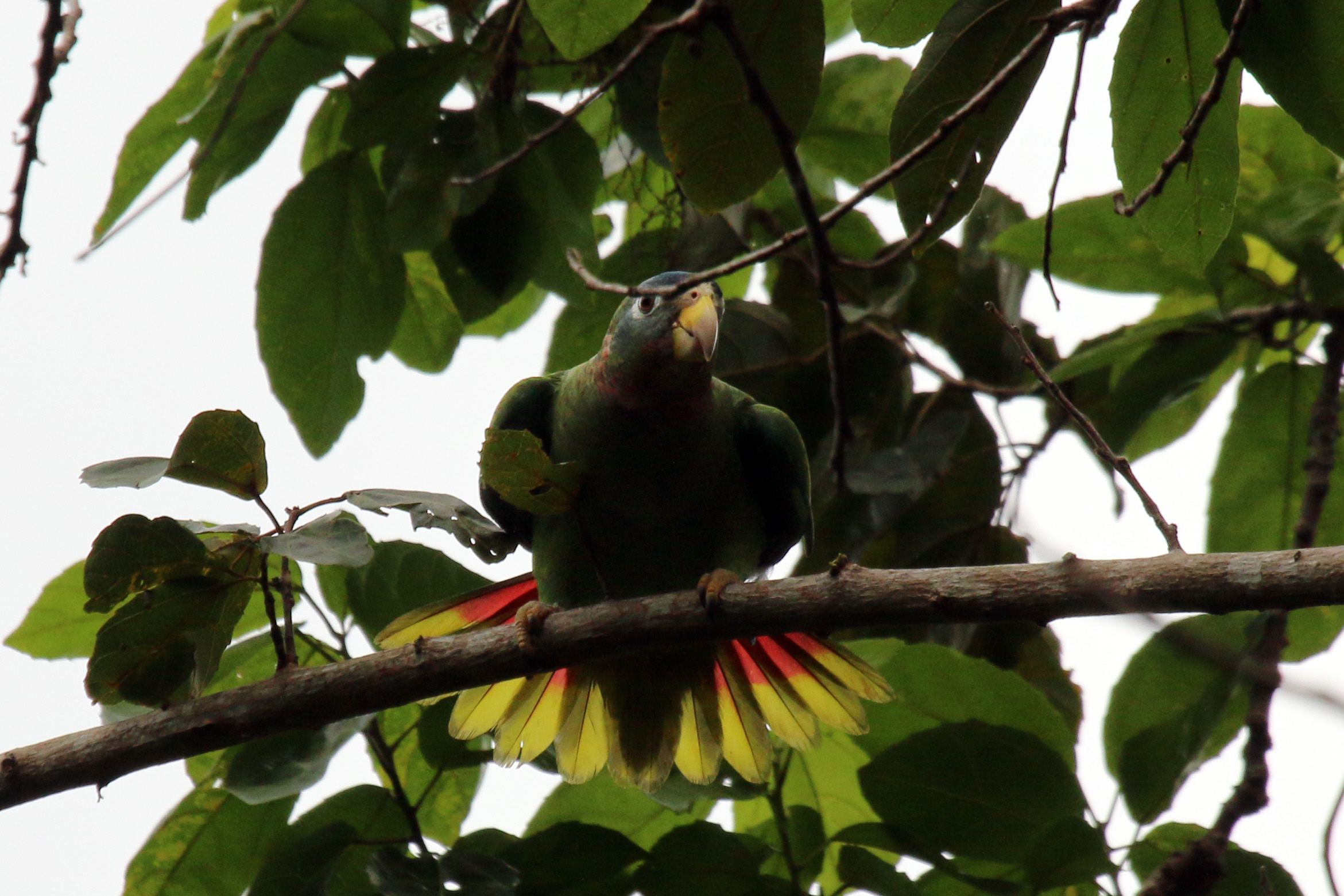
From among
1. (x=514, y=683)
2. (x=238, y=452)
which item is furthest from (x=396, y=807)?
(x=238, y=452)

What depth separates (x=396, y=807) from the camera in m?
2.58

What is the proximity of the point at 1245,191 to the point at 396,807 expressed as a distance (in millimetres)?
2702

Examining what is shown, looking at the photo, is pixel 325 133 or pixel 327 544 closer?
pixel 327 544

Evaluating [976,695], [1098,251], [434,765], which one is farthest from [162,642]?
[1098,251]

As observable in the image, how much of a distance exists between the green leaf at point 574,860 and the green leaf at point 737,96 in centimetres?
132

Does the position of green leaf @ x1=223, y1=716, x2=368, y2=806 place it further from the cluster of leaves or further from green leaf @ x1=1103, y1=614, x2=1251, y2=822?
green leaf @ x1=1103, y1=614, x2=1251, y2=822

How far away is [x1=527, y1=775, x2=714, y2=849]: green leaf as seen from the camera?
9.48ft

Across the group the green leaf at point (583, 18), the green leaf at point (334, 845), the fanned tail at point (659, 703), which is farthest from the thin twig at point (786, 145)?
the green leaf at point (334, 845)

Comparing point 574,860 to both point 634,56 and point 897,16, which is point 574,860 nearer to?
point 634,56

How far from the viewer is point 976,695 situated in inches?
98.2

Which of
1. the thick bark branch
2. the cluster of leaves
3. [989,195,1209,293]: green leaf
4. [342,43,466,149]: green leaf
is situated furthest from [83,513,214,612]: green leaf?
[989,195,1209,293]: green leaf

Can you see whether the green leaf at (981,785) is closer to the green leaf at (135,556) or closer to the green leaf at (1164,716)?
the green leaf at (1164,716)

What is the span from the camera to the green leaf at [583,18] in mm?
1896

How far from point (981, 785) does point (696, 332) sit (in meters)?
1.21
